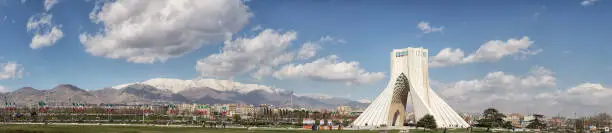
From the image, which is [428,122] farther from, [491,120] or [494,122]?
[494,122]

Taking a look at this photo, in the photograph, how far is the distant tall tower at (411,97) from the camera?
83.1 meters

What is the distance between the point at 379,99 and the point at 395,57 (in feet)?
28.5

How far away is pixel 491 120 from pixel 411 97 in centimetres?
1289

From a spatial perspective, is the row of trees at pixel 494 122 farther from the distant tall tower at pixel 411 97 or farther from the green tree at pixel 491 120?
the distant tall tower at pixel 411 97

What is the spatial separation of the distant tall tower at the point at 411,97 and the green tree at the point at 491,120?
8.46 ft

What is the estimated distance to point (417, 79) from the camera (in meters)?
90.2

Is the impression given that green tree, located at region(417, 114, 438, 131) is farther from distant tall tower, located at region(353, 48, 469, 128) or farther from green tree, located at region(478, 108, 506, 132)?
green tree, located at region(478, 108, 506, 132)

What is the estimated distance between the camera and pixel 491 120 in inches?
3317

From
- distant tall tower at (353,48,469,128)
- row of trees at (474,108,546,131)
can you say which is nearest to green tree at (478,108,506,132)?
row of trees at (474,108,546,131)

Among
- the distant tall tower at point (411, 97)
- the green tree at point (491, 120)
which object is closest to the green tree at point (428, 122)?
the distant tall tower at point (411, 97)

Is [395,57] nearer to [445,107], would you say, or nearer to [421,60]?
[421,60]

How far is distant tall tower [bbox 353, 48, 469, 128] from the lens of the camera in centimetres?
8306

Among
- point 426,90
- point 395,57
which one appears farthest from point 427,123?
point 395,57

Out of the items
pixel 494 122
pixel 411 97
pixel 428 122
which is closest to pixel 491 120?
pixel 494 122
